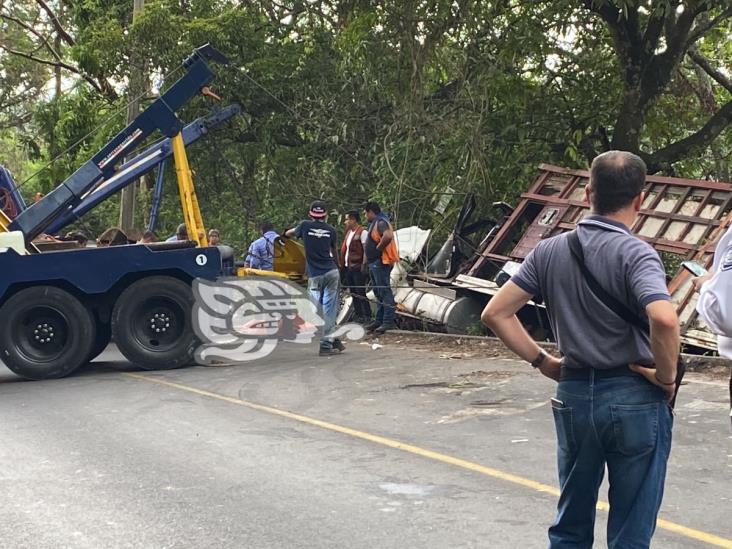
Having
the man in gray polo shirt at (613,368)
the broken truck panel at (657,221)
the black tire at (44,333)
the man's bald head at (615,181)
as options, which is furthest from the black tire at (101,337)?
the man's bald head at (615,181)

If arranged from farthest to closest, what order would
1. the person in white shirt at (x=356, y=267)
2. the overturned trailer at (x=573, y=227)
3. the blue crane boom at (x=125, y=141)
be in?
the person in white shirt at (x=356, y=267), the blue crane boom at (x=125, y=141), the overturned trailer at (x=573, y=227)

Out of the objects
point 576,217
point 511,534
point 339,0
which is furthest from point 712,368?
point 339,0

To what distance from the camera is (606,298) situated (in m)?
3.44

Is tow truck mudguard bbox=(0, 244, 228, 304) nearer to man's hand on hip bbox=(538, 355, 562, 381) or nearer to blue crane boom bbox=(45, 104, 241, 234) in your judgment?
blue crane boom bbox=(45, 104, 241, 234)

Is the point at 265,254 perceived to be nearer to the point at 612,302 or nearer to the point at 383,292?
the point at 383,292

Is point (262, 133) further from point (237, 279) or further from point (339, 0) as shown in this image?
point (237, 279)

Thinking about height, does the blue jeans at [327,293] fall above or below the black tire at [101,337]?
above

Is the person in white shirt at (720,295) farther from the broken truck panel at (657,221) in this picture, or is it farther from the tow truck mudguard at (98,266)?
the tow truck mudguard at (98,266)

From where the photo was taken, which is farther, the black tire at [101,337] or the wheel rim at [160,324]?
the black tire at [101,337]

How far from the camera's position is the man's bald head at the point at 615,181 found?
134 inches

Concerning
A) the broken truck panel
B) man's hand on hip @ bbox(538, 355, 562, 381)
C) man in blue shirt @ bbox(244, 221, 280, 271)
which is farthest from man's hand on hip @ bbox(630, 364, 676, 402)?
man in blue shirt @ bbox(244, 221, 280, 271)

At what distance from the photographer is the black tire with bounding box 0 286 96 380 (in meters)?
11.6

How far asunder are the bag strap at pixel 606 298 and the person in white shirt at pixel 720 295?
2.50 ft

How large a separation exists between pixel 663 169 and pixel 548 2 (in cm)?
333
